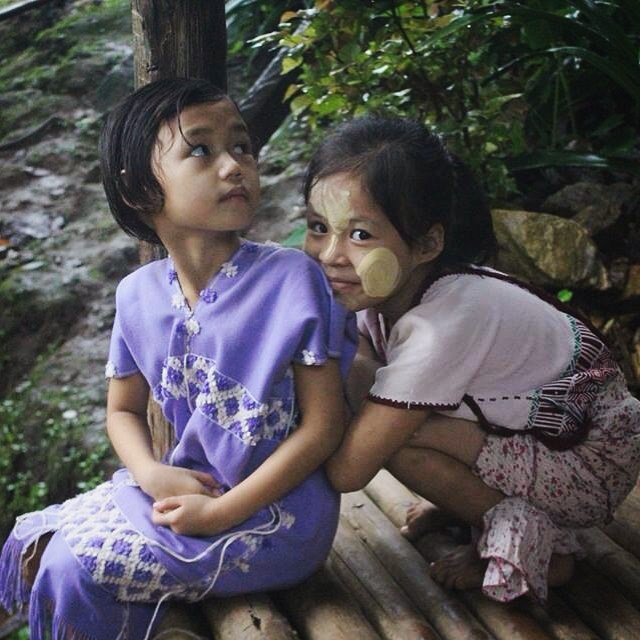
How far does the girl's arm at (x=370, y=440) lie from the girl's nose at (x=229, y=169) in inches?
19.2

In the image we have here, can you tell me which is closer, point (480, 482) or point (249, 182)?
point (249, 182)

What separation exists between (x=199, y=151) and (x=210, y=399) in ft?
1.52

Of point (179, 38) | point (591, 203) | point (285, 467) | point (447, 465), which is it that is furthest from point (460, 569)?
point (591, 203)

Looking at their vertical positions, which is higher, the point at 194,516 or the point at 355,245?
the point at 355,245

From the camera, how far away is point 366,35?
3510 millimetres

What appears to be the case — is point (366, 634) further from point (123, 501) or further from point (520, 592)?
point (123, 501)

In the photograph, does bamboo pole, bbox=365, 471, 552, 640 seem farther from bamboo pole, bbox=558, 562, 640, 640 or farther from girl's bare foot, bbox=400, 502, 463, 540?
bamboo pole, bbox=558, 562, 640, 640

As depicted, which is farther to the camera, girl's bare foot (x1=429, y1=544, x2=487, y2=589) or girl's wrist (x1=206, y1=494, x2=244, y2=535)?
girl's bare foot (x1=429, y1=544, x2=487, y2=589)

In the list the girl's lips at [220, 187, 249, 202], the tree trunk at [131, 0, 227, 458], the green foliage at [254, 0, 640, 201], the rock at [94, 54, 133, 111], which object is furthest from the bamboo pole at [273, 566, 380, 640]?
the rock at [94, 54, 133, 111]

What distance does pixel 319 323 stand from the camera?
5.55 ft

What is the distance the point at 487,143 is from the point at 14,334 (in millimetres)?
2090

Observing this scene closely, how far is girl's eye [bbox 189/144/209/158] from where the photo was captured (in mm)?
1692

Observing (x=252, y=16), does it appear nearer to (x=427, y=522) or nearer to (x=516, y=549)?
(x=427, y=522)

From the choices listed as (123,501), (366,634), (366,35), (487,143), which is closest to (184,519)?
(123,501)
